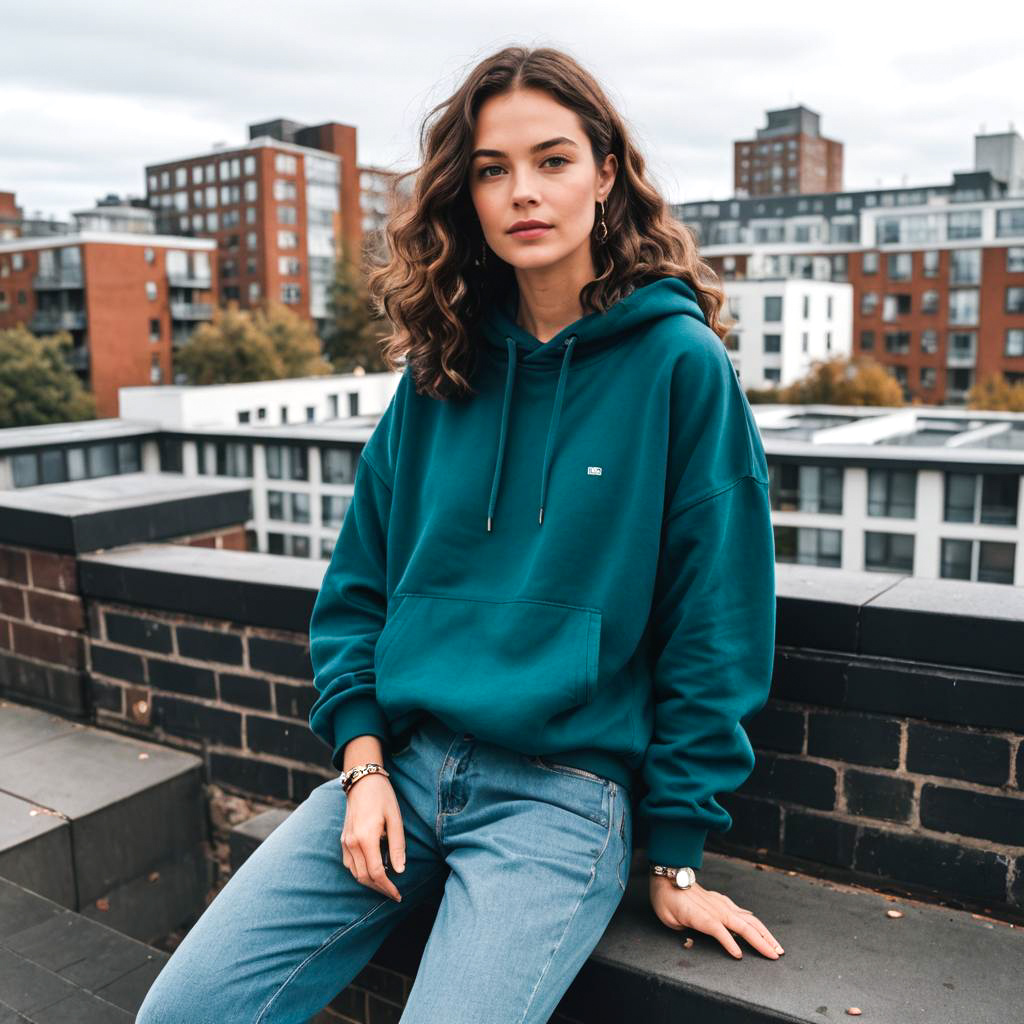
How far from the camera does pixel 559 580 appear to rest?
78.4 inches

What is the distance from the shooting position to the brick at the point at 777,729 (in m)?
2.48

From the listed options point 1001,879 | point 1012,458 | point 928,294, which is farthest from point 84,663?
point 928,294

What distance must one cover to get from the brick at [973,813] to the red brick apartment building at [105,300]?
61553 millimetres

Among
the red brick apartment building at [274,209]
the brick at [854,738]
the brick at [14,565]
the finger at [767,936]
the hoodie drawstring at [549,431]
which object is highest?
the red brick apartment building at [274,209]

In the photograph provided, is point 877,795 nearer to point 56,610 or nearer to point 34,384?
point 56,610

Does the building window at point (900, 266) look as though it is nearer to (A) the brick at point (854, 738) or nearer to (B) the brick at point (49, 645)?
(B) the brick at point (49, 645)

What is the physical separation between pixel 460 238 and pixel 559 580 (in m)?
0.75

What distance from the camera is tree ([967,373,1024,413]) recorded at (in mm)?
54312

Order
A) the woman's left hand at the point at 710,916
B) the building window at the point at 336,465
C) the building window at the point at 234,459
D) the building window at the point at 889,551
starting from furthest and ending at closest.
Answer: the building window at the point at 234,459 → the building window at the point at 336,465 → the building window at the point at 889,551 → the woman's left hand at the point at 710,916

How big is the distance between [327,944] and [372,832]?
0.68ft

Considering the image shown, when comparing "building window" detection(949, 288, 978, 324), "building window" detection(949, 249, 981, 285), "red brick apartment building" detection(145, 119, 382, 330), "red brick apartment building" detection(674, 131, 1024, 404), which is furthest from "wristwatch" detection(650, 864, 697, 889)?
"red brick apartment building" detection(145, 119, 382, 330)

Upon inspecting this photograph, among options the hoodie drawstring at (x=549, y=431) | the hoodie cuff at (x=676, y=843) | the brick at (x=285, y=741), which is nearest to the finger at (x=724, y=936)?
the hoodie cuff at (x=676, y=843)

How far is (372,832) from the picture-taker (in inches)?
78.3

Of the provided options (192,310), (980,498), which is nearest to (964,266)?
(980,498)
